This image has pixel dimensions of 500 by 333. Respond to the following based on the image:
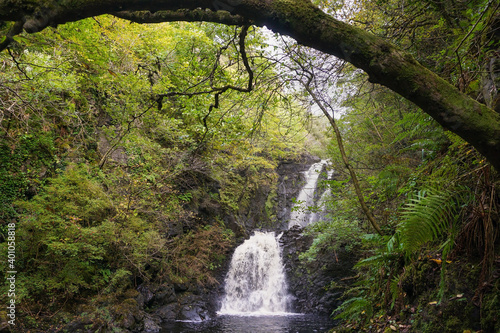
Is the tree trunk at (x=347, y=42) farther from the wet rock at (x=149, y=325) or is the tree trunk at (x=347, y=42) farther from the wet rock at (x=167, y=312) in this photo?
the wet rock at (x=167, y=312)

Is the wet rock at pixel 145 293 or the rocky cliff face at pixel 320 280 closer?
the wet rock at pixel 145 293

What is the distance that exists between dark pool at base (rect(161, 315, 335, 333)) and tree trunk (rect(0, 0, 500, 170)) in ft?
27.7

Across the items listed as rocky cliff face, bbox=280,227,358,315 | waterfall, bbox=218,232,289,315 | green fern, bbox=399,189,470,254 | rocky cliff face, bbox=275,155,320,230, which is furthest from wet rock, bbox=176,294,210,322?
green fern, bbox=399,189,470,254

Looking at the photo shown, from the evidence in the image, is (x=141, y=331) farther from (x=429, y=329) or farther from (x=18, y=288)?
(x=429, y=329)

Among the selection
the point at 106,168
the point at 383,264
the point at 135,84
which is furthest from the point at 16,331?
the point at 383,264

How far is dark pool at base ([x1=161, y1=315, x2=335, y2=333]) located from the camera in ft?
28.6

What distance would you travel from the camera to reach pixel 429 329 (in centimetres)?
266

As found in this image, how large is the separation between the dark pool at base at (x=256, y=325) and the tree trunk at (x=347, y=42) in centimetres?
845

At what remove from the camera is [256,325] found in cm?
934

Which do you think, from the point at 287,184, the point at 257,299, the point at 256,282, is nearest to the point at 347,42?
the point at 257,299

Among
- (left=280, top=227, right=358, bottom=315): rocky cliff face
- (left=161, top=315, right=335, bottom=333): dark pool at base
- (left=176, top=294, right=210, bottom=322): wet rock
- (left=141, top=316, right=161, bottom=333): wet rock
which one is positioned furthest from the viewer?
(left=280, top=227, right=358, bottom=315): rocky cliff face

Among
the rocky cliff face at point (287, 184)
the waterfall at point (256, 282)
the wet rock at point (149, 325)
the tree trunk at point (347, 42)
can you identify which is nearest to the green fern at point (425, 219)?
the tree trunk at point (347, 42)

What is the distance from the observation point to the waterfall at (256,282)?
12.1 m

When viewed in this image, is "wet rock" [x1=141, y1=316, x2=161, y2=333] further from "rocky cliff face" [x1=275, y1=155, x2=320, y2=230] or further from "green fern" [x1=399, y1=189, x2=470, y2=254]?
"rocky cliff face" [x1=275, y1=155, x2=320, y2=230]
